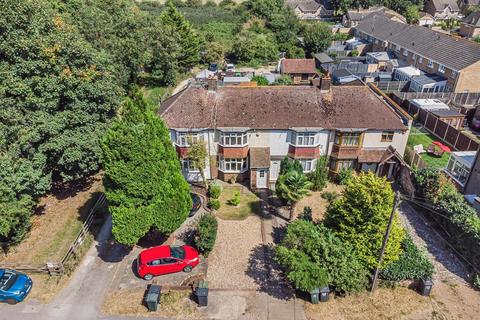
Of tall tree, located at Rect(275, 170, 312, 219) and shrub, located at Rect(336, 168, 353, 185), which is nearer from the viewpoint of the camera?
tall tree, located at Rect(275, 170, 312, 219)

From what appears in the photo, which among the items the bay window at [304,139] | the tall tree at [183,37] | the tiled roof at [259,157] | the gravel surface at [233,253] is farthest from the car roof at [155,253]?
the tall tree at [183,37]

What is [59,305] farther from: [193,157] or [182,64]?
[182,64]

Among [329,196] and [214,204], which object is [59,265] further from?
[329,196]

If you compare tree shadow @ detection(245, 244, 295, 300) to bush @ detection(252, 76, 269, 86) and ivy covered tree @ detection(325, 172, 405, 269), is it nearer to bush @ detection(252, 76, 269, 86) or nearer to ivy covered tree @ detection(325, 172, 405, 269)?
ivy covered tree @ detection(325, 172, 405, 269)

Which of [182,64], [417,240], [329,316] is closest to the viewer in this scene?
[329,316]

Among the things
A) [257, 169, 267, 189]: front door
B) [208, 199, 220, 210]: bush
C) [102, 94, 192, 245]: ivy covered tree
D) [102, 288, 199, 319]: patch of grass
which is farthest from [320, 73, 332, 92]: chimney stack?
[102, 288, 199, 319]: patch of grass

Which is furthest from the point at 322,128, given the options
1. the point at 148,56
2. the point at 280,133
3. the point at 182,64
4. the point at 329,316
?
the point at 182,64

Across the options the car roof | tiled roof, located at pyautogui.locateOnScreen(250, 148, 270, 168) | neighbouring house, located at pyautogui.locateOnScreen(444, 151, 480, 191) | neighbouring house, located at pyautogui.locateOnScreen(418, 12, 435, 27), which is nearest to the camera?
the car roof
